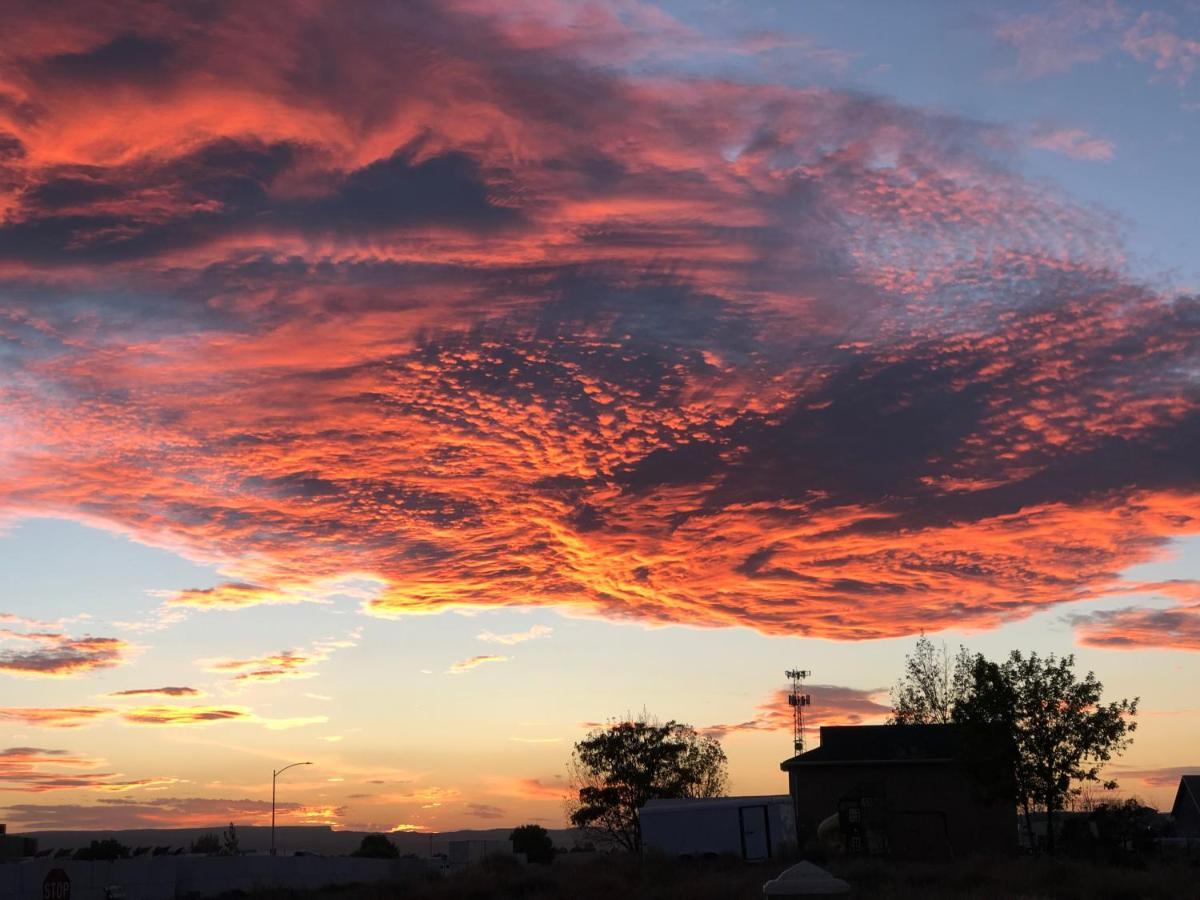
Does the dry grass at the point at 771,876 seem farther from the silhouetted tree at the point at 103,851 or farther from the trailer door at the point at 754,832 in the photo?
the silhouetted tree at the point at 103,851

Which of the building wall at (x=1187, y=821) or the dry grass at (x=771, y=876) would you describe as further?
the building wall at (x=1187, y=821)

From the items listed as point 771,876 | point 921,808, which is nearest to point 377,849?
point 921,808

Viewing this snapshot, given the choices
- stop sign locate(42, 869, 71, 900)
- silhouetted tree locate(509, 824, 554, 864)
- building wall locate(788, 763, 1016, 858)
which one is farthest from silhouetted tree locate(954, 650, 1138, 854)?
silhouetted tree locate(509, 824, 554, 864)

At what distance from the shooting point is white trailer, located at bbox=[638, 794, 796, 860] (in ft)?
207

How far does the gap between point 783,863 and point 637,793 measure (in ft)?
172

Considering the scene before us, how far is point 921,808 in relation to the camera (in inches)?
2591

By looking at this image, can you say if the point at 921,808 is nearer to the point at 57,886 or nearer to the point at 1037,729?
the point at 1037,729

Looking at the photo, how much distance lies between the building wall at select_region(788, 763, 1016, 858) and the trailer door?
4.04m

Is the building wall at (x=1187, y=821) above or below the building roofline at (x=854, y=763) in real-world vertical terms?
below

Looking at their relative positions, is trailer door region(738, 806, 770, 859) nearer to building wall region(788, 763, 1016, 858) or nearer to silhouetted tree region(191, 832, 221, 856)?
building wall region(788, 763, 1016, 858)

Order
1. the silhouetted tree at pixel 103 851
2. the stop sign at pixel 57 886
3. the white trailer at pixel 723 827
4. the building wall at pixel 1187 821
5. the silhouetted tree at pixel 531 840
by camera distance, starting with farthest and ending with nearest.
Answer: the silhouetted tree at pixel 531 840 < the silhouetted tree at pixel 103 851 < the building wall at pixel 1187 821 < the white trailer at pixel 723 827 < the stop sign at pixel 57 886

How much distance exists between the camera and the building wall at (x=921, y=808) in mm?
64062

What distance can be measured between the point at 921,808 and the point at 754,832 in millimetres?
9599

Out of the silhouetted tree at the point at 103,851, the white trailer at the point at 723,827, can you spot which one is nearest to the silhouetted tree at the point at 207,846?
the silhouetted tree at the point at 103,851
